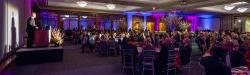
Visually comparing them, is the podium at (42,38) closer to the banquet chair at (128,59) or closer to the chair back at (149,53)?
the banquet chair at (128,59)

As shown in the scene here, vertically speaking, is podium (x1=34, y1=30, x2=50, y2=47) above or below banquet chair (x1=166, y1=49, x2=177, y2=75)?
above

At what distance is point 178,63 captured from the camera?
6.24 metres

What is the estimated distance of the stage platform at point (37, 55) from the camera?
744cm

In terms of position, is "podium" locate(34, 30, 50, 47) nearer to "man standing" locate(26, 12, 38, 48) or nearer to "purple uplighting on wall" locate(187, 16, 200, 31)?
"man standing" locate(26, 12, 38, 48)

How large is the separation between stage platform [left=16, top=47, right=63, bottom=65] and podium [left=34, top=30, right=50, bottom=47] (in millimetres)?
339

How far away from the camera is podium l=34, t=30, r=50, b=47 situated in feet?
26.7

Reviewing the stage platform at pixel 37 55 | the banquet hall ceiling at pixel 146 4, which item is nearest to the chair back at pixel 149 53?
the stage platform at pixel 37 55

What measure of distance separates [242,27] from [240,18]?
2.84ft

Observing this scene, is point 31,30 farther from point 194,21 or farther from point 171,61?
point 194,21

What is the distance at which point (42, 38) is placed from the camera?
27.0 feet

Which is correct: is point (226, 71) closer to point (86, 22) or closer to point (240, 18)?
point (86, 22)

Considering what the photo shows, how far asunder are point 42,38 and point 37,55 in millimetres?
721

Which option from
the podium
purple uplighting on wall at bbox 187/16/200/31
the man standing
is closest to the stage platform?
the podium

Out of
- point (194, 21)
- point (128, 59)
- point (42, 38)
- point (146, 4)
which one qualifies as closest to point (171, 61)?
point (128, 59)
